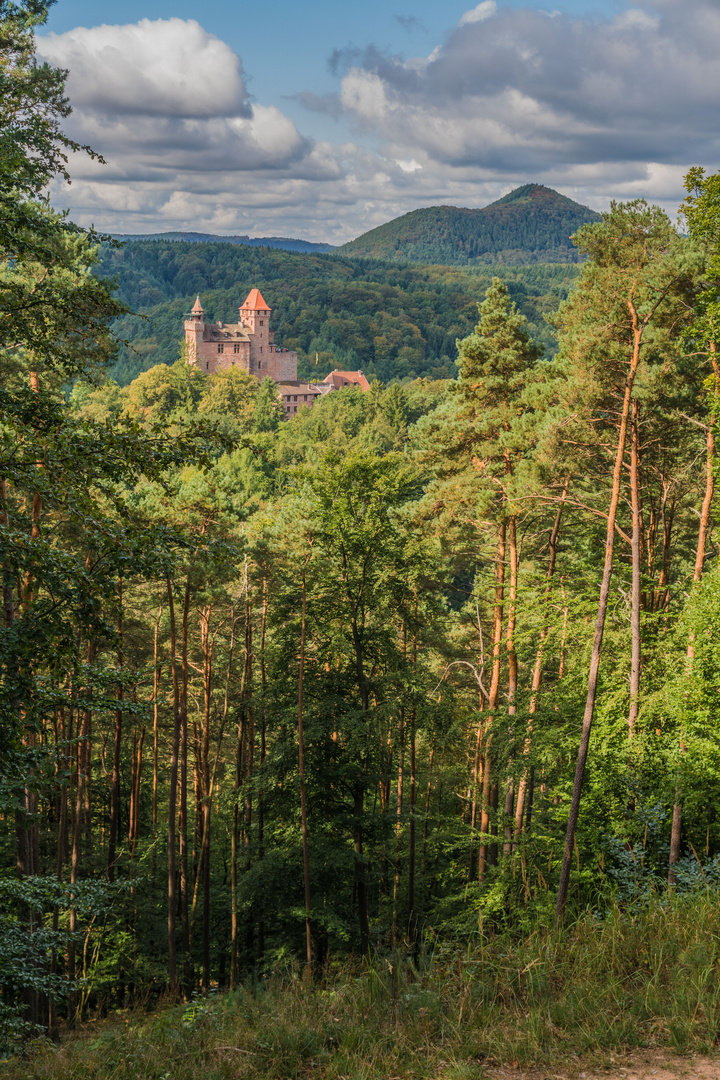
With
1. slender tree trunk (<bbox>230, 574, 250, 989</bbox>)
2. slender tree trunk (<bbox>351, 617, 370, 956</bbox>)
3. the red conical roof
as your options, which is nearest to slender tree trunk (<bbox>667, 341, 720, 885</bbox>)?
slender tree trunk (<bbox>351, 617, 370, 956</bbox>)

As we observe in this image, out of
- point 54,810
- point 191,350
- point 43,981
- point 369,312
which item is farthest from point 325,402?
point 369,312

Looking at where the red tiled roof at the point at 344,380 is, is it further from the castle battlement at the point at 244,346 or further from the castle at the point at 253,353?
the castle battlement at the point at 244,346

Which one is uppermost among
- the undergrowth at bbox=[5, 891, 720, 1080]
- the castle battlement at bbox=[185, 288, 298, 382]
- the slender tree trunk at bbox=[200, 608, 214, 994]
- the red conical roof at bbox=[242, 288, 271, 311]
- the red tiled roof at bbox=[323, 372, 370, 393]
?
the red conical roof at bbox=[242, 288, 271, 311]

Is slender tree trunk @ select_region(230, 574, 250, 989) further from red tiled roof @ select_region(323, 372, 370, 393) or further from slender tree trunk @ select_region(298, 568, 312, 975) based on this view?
red tiled roof @ select_region(323, 372, 370, 393)

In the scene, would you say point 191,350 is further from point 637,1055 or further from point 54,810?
point 637,1055

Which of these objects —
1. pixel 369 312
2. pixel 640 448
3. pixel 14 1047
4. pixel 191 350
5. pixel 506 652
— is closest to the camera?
pixel 14 1047

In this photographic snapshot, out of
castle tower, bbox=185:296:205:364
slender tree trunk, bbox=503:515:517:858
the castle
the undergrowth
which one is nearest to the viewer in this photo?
the undergrowth

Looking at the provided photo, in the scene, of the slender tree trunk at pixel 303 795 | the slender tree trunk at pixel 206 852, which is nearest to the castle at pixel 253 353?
the slender tree trunk at pixel 206 852

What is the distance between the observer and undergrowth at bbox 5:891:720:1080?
3938 millimetres

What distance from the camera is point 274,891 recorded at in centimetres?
1418

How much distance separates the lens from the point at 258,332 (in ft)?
477

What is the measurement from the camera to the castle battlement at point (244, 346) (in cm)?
13800

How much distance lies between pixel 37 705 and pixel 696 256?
1167 centimetres

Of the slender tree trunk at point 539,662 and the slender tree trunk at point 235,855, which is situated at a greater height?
the slender tree trunk at point 539,662
